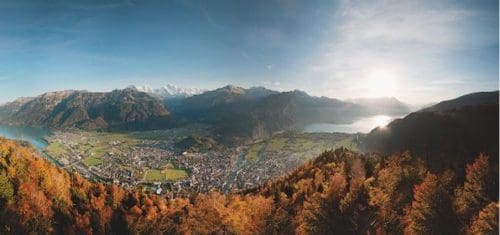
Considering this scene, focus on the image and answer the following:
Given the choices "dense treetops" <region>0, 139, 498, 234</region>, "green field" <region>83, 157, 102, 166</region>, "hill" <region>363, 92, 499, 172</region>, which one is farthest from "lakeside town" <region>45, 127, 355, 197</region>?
"dense treetops" <region>0, 139, 498, 234</region>

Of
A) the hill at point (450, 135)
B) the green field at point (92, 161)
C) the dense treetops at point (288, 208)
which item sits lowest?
the green field at point (92, 161)

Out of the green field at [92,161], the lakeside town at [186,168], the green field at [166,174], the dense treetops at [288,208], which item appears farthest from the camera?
the green field at [92,161]

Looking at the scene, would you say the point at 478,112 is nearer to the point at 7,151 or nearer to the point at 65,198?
the point at 65,198

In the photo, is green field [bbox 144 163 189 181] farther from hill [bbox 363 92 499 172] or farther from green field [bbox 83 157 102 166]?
hill [bbox 363 92 499 172]

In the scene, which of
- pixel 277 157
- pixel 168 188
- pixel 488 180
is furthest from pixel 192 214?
pixel 277 157

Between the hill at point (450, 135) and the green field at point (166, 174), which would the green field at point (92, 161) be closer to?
the green field at point (166, 174)

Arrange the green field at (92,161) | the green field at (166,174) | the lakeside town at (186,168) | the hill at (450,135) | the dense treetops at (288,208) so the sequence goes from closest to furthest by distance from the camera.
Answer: the dense treetops at (288,208) < the hill at (450,135) < the lakeside town at (186,168) < the green field at (166,174) < the green field at (92,161)

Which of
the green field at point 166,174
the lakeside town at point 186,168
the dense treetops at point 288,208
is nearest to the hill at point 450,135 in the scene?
the dense treetops at point 288,208
